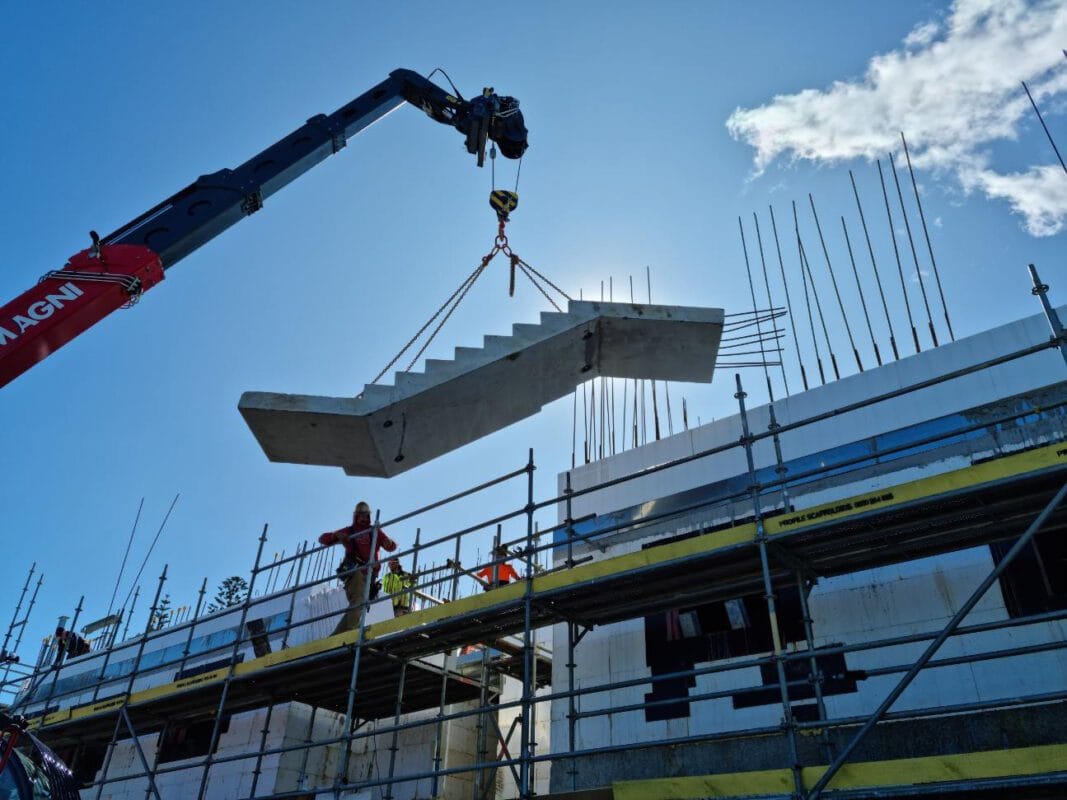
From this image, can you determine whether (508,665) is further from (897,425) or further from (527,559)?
(897,425)

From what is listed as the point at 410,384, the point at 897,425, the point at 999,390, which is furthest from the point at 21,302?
the point at 999,390

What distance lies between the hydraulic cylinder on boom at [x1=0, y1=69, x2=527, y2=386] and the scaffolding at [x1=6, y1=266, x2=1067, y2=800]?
4360 mm

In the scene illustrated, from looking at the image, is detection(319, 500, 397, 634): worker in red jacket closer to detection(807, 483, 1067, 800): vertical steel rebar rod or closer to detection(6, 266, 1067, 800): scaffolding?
detection(6, 266, 1067, 800): scaffolding

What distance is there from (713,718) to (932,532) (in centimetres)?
318

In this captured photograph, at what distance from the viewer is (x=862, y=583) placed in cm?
908

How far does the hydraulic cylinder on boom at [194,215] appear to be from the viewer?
389 inches

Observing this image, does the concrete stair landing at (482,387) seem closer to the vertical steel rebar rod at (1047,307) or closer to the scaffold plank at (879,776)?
the vertical steel rebar rod at (1047,307)

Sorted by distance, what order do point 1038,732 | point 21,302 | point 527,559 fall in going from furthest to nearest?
point 21,302 → point 527,559 → point 1038,732

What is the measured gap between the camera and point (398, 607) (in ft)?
43.4

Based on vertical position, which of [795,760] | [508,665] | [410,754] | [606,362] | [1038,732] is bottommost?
[795,760]

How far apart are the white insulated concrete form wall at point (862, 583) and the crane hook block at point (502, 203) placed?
4.36m

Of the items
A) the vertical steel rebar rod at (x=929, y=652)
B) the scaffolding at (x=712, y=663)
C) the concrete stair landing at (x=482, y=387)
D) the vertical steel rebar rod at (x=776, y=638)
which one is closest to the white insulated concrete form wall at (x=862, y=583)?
the scaffolding at (x=712, y=663)

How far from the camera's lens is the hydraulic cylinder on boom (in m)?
9.89

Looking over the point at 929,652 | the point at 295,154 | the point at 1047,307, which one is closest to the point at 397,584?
the point at 295,154
